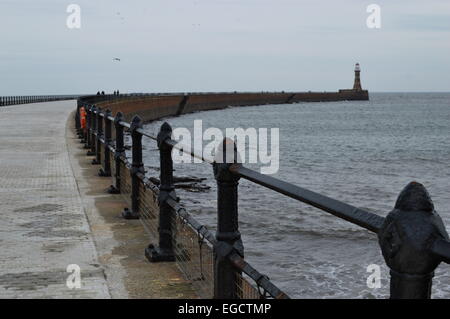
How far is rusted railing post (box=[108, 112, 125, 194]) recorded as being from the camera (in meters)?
8.27

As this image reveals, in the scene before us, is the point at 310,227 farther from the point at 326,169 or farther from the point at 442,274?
the point at 326,169

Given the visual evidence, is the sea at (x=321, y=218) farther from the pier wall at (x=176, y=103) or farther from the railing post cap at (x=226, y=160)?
the pier wall at (x=176, y=103)

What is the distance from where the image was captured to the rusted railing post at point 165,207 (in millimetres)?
5477

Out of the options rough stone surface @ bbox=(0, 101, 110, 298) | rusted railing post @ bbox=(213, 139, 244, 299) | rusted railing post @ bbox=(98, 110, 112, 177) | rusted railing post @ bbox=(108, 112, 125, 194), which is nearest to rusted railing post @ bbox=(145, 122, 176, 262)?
rough stone surface @ bbox=(0, 101, 110, 298)

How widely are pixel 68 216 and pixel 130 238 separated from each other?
4.20ft

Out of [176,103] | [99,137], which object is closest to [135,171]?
[99,137]

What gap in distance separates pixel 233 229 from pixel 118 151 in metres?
5.17

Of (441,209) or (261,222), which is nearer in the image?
(261,222)

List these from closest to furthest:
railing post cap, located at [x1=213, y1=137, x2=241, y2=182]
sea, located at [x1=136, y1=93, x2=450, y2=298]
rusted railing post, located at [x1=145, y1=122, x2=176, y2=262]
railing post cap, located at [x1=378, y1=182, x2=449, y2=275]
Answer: railing post cap, located at [x1=378, y1=182, x2=449, y2=275] → railing post cap, located at [x1=213, y1=137, x2=241, y2=182] → rusted railing post, located at [x1=145, y1=122, x2=176, y2=262] → sea, located at [x1=136, y1=93, x2=450, y2=298]

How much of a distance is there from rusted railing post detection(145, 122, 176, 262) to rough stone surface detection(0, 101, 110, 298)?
0.56 m

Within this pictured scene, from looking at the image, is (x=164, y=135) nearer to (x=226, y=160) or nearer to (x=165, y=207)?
(x=165, y=207)

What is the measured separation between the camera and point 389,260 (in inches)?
72.7

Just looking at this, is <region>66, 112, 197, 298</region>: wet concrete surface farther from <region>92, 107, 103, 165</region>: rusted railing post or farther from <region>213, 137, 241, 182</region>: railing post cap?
<region>92, 107, 103, 165</region>: rusted railing post
